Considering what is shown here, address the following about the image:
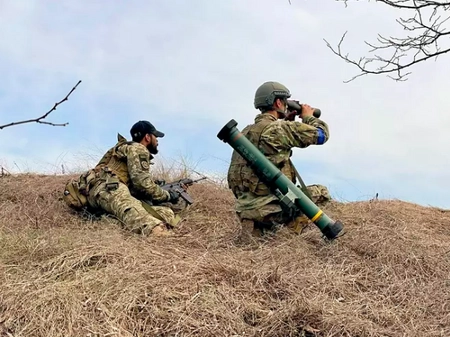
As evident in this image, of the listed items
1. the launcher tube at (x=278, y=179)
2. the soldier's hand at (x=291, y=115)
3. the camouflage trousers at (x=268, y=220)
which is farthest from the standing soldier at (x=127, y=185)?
the soldier's hand at (x=291, y=115)

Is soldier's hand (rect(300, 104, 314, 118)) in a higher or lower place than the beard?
higher

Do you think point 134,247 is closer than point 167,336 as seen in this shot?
No

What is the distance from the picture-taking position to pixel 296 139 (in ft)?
17.8

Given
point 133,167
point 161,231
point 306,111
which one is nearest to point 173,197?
point 133,167

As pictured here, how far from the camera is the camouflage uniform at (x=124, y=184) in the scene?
607cm

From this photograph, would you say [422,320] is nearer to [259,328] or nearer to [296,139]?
[259,328]

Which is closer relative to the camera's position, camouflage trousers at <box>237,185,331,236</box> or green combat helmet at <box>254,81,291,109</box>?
camouflage trousers at <box>237,185,331,236</box>

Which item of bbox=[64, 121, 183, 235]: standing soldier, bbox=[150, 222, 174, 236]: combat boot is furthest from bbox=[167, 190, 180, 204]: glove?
bbox=[150, 222, 174, 236]: combat boot

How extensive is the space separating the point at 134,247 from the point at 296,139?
5.86 feet

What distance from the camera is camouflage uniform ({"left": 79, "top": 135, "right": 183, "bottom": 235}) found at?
6068 mm

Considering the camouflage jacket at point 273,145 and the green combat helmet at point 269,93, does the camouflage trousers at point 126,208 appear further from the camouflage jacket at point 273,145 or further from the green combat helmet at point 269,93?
the green combat helmet at point 269,93

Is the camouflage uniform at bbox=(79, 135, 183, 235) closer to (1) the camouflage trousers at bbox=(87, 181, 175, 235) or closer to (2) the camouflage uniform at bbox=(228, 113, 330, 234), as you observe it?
(1) the camouflage trousers at bbox=(87, 181, 175, 235)

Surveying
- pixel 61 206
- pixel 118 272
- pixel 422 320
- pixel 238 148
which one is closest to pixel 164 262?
pixel 118 272

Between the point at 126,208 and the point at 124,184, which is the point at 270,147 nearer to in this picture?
the point at 126,208
